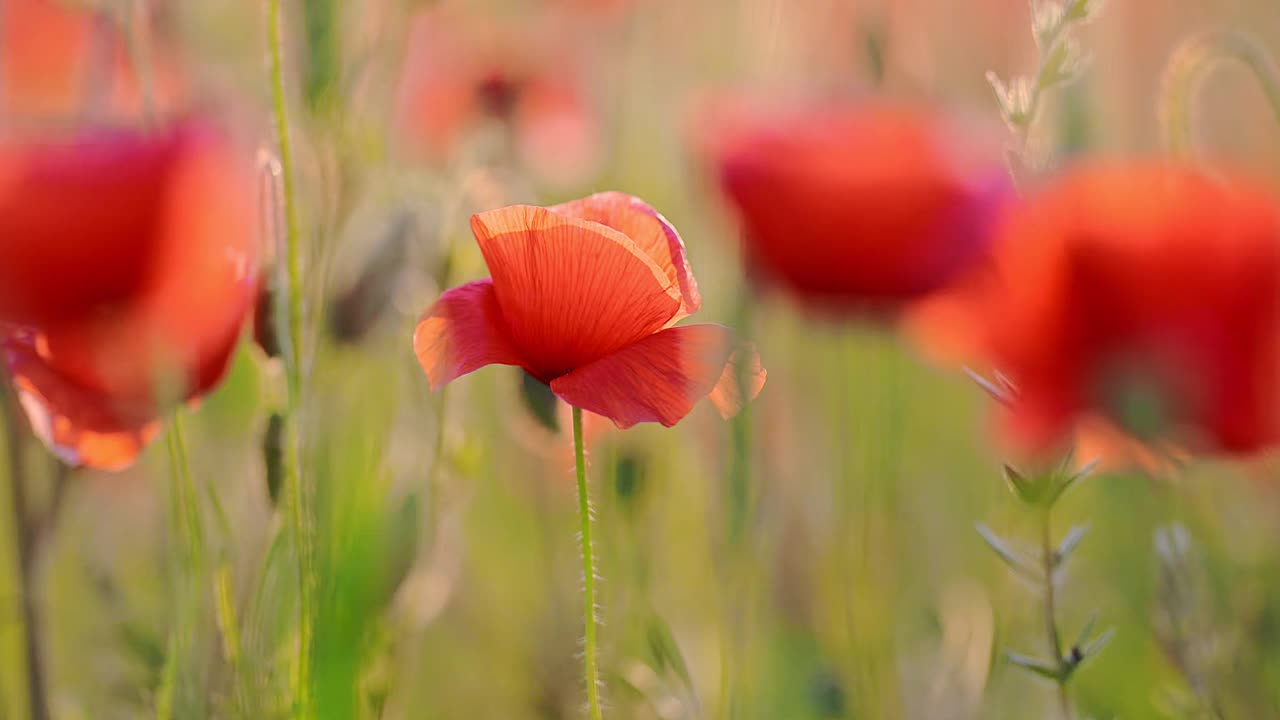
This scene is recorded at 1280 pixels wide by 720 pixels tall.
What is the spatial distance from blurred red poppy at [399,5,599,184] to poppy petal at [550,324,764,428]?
67cm

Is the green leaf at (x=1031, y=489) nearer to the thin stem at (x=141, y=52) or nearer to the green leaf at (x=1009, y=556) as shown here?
the green leaf at (x=1009, y=556)

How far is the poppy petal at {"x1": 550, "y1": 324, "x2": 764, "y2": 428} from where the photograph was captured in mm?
352

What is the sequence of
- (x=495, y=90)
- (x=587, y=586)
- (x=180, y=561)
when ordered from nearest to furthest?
(x=587, y=586), (x=180, y=561), (x=495, y=90)

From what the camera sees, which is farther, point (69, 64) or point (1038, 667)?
point (69, 64)

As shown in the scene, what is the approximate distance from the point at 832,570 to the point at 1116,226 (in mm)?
305

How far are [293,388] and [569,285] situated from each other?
0.10 meters

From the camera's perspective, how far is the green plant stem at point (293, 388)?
1.23ft

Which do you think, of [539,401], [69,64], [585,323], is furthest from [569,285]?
[69,64]

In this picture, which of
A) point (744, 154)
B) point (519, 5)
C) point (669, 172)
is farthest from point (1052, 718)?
point (669, 172)

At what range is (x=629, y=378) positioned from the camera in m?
0.36

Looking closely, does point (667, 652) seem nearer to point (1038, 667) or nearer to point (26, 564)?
point (1038, 667)

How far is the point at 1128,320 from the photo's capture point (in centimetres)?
41

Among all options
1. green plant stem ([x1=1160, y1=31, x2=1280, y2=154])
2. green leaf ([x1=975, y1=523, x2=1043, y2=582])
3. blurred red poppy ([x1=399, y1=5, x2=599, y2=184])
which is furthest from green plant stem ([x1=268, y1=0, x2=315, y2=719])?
blurred red poppy ([x1=399, y1=5, x2=599, y2=184])

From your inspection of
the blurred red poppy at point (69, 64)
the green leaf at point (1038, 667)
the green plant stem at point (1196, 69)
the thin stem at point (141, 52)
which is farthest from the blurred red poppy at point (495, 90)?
the green leaf at point (1038, 667)
